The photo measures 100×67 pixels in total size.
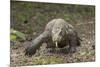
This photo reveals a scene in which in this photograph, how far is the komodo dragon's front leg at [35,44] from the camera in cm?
208

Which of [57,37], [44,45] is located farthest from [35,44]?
[57,37]

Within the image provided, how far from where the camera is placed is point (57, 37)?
2.20m

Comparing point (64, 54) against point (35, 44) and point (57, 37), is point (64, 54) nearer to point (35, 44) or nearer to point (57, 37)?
point (57, 37)

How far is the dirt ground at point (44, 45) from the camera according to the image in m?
2.02

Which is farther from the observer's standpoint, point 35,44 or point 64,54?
point 64,54

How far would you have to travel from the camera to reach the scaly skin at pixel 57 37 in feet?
6.94

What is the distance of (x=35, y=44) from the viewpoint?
2109 mm

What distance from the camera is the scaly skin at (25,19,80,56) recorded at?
2115 millimetres

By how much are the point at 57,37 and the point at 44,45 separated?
0.18 m

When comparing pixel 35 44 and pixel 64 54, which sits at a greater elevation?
pixel 35 44

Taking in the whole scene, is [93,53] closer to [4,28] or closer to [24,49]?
[24,49]

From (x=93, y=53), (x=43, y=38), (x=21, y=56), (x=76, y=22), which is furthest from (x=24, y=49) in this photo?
(x=93, y=53)

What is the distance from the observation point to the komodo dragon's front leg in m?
2.08

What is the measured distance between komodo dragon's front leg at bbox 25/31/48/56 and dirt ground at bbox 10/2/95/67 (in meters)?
0.04
